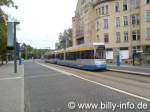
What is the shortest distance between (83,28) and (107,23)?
19.4m

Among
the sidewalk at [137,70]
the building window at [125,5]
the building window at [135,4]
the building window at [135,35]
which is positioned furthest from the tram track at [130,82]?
the building window at [125,5]

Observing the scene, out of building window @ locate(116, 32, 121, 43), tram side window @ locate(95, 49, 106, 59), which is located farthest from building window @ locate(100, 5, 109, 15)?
tram side window @ locate(95, 49, 106, 59)

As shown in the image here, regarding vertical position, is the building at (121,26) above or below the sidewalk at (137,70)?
above

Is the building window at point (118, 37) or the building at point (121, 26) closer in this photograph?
the building at point (121, 26)

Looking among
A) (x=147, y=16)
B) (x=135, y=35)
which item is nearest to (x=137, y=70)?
(x=147, y=16)

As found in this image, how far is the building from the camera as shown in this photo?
196 feet

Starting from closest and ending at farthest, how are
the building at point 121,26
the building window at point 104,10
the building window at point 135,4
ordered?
the building at point 121,26 → the building window at point 135,4 → the building window at point 104,10

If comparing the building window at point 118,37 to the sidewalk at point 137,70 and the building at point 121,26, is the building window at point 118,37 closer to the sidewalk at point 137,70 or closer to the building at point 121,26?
the building at point 121,26

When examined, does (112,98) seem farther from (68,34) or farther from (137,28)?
(68,34)

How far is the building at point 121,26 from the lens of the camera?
59719 mm

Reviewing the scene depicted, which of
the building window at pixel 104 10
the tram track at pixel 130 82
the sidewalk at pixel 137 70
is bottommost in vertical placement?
the tram track at pixel 130 82

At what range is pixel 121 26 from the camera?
2628 inches

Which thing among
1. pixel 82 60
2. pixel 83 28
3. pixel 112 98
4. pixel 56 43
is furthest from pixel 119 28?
pixel 56 43

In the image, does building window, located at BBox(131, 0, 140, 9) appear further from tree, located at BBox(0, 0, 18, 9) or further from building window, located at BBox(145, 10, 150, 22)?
tree, located at BBox(0, 0, 18, 9)
